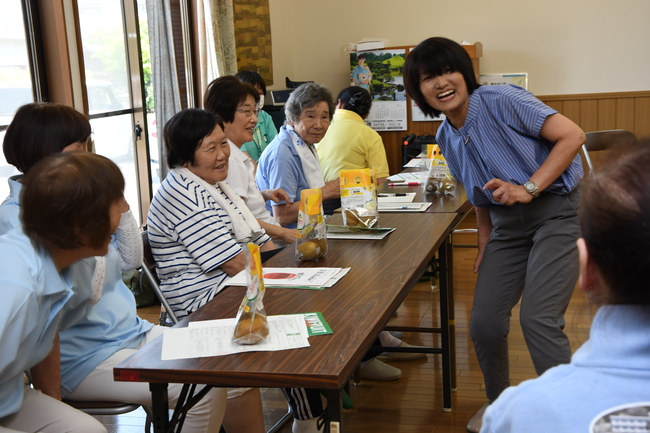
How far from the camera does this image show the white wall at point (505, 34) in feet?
21.2

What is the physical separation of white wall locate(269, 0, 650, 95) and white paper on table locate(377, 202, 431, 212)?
425cm

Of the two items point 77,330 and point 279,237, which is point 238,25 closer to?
point 279,237

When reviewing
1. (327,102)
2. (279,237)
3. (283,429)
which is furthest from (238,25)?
(283,429)

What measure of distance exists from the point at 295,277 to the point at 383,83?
5.14 metres

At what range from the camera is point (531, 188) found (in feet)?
6.70

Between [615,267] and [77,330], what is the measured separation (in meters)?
1.62

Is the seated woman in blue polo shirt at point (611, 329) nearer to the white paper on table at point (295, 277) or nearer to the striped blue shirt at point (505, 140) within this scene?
the white paper on table at point (295, 277)

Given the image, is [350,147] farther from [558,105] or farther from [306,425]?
[558,105]

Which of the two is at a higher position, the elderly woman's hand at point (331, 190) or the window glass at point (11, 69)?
the window glass at point (11, 69)

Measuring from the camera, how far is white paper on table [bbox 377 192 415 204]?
309 centimetres

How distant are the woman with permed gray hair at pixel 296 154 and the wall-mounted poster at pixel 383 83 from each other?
10.9 feet

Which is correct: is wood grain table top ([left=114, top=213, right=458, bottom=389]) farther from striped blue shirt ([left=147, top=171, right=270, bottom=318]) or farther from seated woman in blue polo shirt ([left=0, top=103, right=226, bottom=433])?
seated woman in blue polo shirt ([left=0, top=103, right=226, bottom=433])

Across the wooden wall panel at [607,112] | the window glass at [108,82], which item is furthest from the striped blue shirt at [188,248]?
the wooden wall panel at [607,112]

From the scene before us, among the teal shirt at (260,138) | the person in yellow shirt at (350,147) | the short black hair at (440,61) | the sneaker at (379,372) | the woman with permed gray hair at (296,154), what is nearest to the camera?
the short black hair at (440,61)
